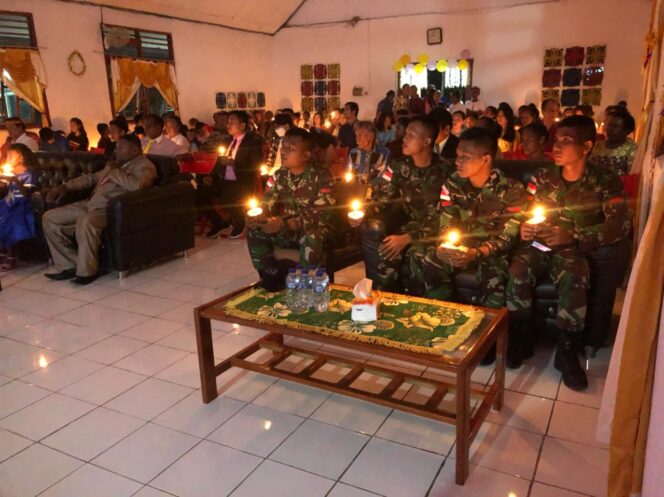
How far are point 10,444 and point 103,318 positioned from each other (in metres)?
1.35

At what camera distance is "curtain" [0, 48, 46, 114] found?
7.19 metres

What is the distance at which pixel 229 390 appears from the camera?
2.66 meters

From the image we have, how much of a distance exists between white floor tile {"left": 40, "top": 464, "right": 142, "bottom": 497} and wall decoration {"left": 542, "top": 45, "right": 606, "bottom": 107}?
9.44 metres

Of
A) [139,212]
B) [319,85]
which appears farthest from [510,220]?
[319,85]

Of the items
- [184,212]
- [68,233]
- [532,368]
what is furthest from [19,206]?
[532,368]

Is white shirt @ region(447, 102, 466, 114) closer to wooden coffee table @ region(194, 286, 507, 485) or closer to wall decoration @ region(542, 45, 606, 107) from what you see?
wall decoration @ region(542, 45, 606, 107)

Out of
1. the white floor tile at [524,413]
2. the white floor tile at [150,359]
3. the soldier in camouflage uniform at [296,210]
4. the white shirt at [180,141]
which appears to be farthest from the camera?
the white shirt at [180,141]

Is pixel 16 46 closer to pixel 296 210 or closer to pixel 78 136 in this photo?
pixel 78 136

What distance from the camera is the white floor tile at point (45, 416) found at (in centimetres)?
239

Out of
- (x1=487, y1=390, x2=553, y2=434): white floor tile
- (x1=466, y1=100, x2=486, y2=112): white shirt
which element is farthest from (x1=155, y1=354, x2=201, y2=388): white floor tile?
(x1=466, y1=100, x2=486, y2=112): white shirt

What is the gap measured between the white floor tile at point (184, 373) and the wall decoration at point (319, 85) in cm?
914

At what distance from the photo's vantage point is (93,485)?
2.04 meters

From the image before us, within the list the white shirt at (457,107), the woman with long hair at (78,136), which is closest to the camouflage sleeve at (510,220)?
the woman with long hair at (78,136)

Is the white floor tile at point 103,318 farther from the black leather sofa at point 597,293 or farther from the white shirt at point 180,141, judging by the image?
the white shirt at point 180,141
